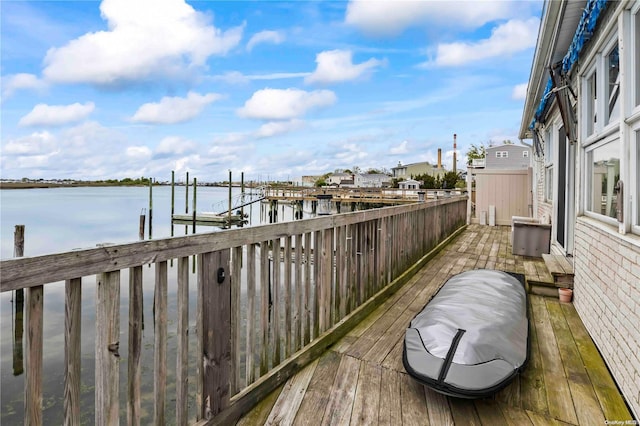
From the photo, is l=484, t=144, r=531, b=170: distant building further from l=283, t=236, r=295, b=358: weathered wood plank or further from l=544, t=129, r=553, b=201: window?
l=283, t=236, r=295, b=358: weathered wood plank

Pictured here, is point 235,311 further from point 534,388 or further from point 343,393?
point 534,388

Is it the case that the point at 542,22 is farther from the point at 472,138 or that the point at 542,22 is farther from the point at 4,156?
the point at 472,138

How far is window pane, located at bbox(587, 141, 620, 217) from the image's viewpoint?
2479mm

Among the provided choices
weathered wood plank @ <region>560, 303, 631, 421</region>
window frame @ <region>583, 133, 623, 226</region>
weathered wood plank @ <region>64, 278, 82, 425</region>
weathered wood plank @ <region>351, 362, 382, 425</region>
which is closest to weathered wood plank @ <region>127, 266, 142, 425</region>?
weathered wood plank @ <region>64, 278, 82, 425</region>

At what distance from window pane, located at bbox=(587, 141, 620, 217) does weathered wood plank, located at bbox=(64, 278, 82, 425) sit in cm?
308

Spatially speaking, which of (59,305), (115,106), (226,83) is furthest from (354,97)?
(59,305)

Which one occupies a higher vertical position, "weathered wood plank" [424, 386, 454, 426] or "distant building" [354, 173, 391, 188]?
"distant building" [354, 173, 391, 188]

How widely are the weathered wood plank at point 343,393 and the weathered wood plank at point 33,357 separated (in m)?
1.20

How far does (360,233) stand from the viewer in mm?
3027

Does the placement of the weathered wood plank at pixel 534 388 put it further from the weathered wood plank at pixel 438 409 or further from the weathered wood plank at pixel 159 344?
the weathered wood plank at pixel 159 344

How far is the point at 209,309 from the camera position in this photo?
1584 millimetres

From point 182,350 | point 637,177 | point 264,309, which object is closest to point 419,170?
point 637,177

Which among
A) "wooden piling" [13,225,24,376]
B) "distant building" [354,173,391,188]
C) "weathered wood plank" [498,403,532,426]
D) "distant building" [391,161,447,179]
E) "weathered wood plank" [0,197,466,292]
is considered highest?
"distant building" [391,161,447,179]

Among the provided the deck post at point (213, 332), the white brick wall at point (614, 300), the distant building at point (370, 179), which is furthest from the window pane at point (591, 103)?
the distant building at point (370, 179)
